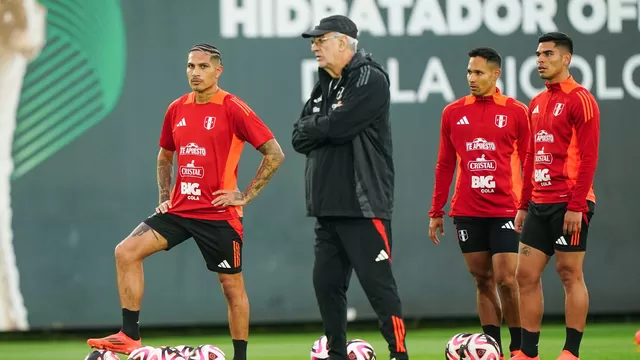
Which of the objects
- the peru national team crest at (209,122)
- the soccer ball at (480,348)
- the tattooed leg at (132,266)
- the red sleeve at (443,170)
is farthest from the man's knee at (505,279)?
the tattooed leg at (132,266)

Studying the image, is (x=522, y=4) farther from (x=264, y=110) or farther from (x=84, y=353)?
(x=84, y=353)

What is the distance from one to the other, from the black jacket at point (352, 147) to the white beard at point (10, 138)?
4.79m

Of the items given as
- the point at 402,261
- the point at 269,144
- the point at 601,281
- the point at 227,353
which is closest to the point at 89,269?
the point at 227,353

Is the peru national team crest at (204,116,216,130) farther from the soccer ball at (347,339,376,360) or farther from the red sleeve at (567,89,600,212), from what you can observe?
the red sleeve at (567,89,600,212)

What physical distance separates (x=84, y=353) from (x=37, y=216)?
5.48 ft

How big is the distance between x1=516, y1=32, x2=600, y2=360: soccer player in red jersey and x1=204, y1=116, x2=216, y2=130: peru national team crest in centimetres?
209

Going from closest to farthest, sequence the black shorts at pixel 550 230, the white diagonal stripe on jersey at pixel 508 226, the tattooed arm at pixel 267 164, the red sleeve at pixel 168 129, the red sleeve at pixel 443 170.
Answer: the black shorts at pixel 550 230 → the tattooed arm at pixel 267 164 → the red sleeve at pixel 168 129 → the white diagonal stripe on jersey at pixel 508 226 → the red sleeve at pixel 443 170

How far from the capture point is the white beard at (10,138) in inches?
379

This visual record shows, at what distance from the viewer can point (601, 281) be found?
10.1 metres

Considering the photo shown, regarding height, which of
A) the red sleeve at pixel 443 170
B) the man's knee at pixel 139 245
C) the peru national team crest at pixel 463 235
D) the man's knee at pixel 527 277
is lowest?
the man's knee at pixel 527 277

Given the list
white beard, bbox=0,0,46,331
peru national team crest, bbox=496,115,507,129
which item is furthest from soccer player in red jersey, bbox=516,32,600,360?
white beard, bbox=0,0,46,331

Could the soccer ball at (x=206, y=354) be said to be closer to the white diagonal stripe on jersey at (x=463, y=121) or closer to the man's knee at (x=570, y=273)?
the man's knee at (x=570, y=273)

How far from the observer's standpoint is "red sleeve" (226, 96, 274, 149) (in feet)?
22.2

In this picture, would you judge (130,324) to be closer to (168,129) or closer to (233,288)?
(233,288)
